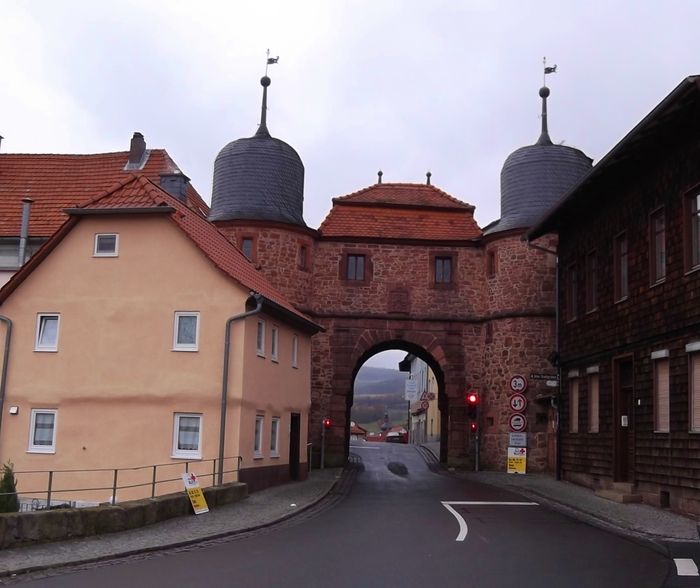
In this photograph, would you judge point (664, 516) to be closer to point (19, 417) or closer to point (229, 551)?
point (229, 551)

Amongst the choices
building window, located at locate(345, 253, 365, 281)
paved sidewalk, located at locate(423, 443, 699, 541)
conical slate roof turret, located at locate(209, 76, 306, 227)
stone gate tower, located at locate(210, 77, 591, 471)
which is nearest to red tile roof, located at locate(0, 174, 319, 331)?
paved sidewalk, located at locate(423, 443, 699, 541)

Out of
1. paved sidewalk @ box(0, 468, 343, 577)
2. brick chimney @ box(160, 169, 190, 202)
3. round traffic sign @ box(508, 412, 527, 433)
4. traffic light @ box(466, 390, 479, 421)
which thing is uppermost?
brick chimney @ box(160, 169, 190, 202)

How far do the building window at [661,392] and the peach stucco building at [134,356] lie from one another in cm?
877

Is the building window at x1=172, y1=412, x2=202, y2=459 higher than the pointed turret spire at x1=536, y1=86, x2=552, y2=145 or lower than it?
lower

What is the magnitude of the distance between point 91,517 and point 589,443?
14479 millimetres

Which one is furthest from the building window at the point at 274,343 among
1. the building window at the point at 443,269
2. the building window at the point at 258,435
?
the building window at the point at 443,269

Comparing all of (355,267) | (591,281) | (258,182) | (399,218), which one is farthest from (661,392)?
(258,182)

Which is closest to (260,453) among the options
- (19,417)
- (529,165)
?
(19,417)

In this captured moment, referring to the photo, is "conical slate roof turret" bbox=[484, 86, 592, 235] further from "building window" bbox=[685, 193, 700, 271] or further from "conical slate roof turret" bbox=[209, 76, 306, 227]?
"building window" bbox=[685, 193, 700, 271]

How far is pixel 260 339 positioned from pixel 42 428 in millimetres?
5690

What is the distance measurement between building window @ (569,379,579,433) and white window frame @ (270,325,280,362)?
827 cm

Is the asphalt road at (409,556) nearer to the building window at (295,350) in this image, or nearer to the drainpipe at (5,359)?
the building window at (295,350)

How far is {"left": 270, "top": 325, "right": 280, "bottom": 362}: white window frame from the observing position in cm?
2436

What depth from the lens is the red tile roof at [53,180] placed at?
3169cm
